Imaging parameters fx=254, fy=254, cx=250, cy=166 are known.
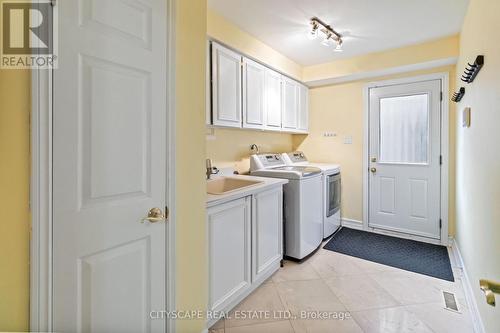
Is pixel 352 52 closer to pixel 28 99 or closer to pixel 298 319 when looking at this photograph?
pixel 298 319

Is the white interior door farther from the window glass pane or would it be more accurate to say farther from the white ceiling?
the window glass pane

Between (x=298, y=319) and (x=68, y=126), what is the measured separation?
71.3 inches

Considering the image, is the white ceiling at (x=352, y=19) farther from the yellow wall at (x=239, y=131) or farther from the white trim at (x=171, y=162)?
the white trim at (x=171, y=162)

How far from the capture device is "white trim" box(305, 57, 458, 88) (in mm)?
2918

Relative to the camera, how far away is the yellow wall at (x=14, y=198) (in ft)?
2.66

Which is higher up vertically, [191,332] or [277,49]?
[277,49]

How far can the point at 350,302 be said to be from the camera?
1.98 m

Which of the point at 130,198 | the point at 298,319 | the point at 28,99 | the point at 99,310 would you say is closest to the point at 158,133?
the point at 130,198

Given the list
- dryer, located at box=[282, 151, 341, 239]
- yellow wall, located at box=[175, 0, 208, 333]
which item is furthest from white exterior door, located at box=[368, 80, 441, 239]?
yellow wall, located at box=[175, 0, 208, 333]

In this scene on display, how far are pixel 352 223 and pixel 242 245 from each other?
2395mm

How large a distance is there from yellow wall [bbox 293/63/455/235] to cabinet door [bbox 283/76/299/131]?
539 millimetres

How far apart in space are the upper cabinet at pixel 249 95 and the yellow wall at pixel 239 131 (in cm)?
10

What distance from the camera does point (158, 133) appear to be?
1.25m

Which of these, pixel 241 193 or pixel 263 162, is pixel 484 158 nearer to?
pixel 241 193
